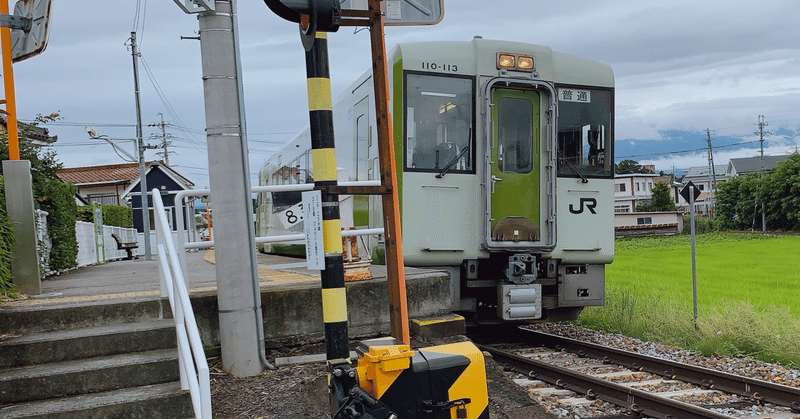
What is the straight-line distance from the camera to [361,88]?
30.0 feet

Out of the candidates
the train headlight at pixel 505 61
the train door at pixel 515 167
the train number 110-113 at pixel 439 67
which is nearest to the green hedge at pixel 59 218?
the train number 110-113 at pixel 439 67

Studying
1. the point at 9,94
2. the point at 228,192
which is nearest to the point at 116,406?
the point at 228,192

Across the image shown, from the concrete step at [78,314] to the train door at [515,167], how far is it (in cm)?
433

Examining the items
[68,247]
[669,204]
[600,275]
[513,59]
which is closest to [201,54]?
[513,59]

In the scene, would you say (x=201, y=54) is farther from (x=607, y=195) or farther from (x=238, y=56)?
(x=607, y=195)

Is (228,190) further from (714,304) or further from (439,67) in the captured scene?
(714,304)

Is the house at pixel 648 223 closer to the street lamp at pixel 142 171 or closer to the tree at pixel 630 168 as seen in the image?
the street lamp at pixel 142 171

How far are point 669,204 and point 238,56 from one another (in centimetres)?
6376

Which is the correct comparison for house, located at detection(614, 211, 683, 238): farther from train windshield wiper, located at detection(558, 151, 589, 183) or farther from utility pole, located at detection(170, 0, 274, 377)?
utility pole, located at detection(170, 0, 274, 377)

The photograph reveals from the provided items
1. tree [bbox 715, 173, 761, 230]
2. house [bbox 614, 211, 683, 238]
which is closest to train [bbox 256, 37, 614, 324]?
house [bbox 614, 211, 683, 238]

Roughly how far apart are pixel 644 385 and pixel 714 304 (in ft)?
21.9

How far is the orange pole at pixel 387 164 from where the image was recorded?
320 cm

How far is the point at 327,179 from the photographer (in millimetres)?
3242

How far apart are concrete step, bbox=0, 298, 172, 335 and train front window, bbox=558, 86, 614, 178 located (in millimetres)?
5433
